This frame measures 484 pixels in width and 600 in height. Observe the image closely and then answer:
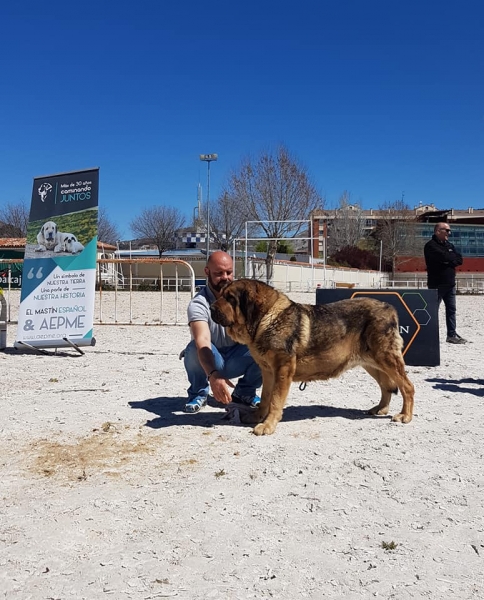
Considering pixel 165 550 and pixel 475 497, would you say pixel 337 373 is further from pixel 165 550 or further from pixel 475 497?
pixel 165 550

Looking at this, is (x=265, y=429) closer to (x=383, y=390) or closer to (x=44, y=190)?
(x=383, y=390)

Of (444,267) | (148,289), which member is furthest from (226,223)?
(444,267)

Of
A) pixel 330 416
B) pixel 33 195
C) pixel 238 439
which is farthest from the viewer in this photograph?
pixel 33 195

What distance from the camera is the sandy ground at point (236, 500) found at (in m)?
2.52

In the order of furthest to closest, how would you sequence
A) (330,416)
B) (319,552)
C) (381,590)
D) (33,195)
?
(33,195), (330,416), (319,552), (381,590)

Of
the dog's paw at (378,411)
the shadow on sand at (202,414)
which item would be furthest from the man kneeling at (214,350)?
the dog's paw at (378,411)

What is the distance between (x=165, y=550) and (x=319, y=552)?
0.79m

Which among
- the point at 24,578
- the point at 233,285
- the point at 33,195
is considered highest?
the point at 33,195

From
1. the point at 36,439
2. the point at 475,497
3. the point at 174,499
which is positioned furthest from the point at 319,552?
the point at 36,439

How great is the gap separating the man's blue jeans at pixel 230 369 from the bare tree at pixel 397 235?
6179 cm

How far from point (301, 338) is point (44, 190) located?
21.1ft

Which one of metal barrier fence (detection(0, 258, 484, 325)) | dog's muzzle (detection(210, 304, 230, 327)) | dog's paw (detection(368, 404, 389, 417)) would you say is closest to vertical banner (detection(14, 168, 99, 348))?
metal barrier fence (detection(0, 258, 484, 325))

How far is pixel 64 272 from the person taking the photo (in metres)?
9.13

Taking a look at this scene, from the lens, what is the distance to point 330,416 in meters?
5.41
